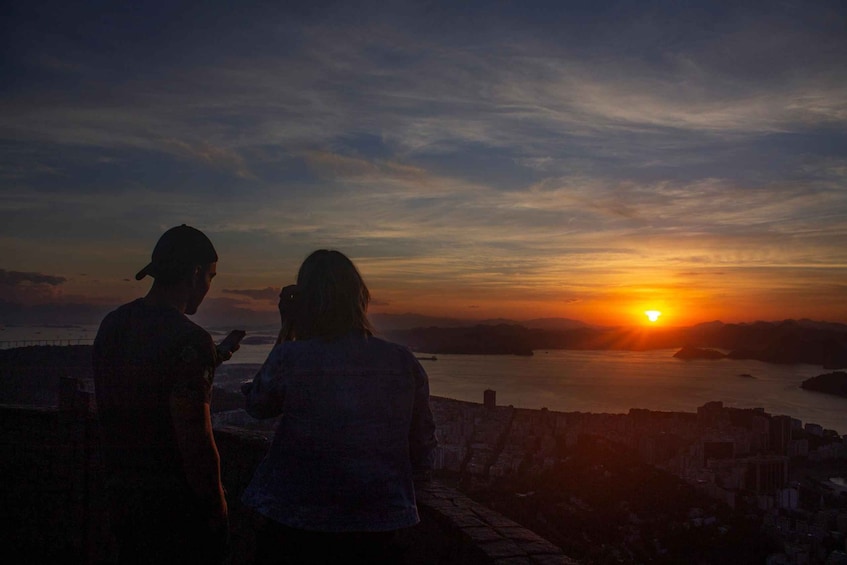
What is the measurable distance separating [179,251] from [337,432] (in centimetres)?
84

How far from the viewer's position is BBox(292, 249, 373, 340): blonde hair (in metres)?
1.77

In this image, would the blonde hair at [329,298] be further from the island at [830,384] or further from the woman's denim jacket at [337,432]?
the island at [830,384]

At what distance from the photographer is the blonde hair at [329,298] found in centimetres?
177

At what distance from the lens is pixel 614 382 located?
50281 mm

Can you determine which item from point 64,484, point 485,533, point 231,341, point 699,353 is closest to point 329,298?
point 231,341

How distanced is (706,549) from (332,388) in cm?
1135

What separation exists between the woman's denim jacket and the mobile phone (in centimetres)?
60

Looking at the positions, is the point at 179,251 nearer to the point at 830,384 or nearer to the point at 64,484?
the point at 64,484

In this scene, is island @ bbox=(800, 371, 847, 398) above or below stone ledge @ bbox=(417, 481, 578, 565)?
below

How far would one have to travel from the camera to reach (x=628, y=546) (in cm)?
1072

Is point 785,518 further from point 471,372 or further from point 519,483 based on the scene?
point 471,372

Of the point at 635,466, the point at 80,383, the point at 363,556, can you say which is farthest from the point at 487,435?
the point at 363,556

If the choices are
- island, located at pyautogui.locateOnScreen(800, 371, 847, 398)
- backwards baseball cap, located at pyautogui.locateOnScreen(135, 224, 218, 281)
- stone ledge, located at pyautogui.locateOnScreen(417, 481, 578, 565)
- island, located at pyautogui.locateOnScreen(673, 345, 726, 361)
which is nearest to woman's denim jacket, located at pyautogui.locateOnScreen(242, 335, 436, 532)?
backwards baseball cap, located at pyautogui.locateOnScreen(135, 224, 218, 281)

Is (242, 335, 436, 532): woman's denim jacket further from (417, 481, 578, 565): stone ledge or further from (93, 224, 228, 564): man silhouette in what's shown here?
(417, 481, 578, 565): stone ledge
